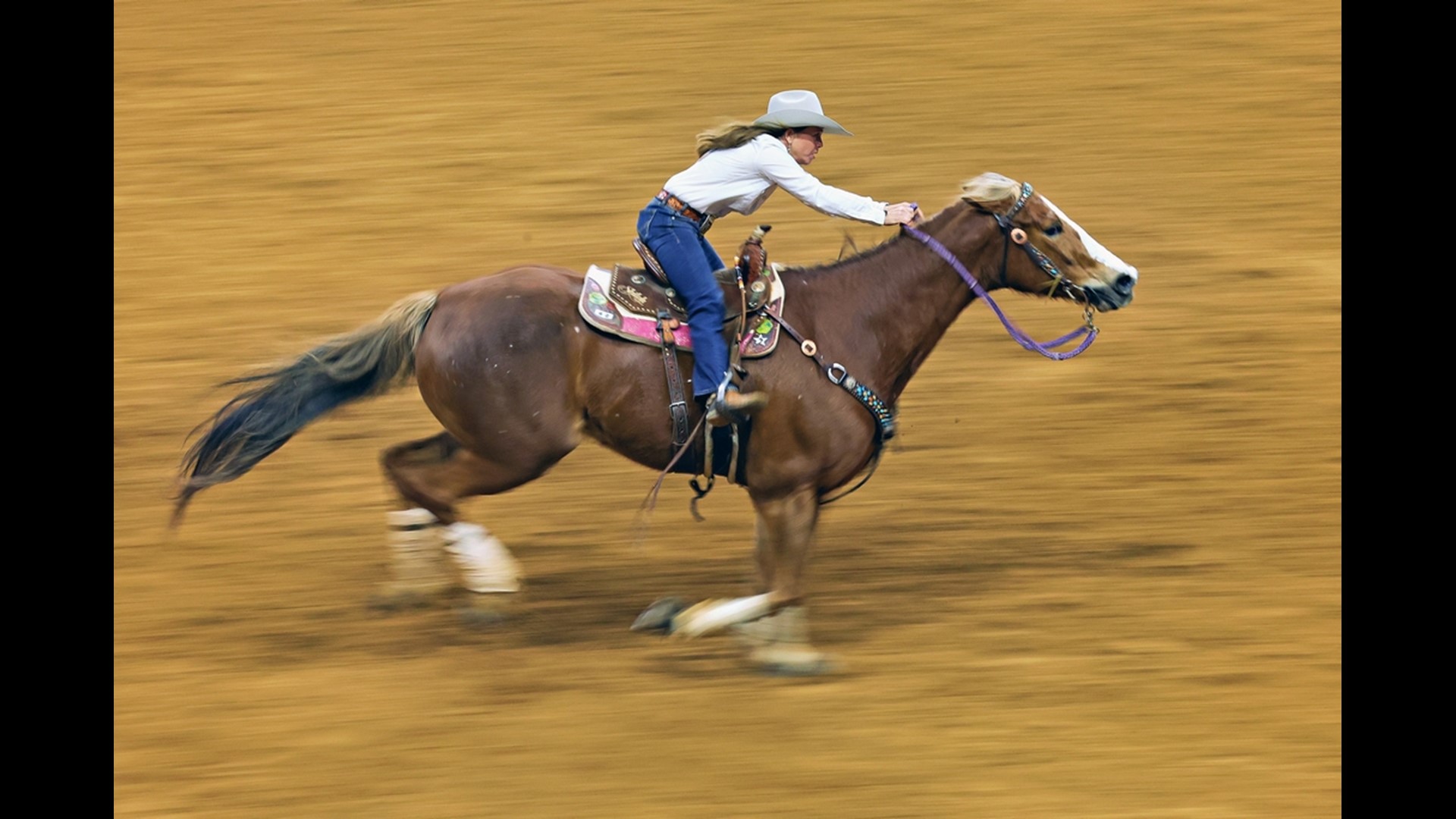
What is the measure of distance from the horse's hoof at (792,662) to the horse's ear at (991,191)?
229 centimetres

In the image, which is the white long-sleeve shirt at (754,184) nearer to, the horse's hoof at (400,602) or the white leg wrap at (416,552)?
the white leg wrap at (416,552)

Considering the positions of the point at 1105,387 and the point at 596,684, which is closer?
the point at 596,684

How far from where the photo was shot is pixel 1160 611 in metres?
8.02

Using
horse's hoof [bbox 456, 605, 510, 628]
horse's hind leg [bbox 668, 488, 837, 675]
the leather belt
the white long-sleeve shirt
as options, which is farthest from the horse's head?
horse's hoof [bbox 456, 605, 510, 628]

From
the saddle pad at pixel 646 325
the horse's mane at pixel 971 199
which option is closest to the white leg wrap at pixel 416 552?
the saddle pad at pixel 646 325

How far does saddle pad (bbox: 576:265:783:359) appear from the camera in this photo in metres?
7.25

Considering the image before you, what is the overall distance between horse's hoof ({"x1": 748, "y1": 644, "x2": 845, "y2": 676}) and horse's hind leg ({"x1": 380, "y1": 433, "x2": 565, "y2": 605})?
4.32ft

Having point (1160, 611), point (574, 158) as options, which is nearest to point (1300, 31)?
point (574, 158)

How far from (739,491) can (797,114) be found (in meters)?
3.17

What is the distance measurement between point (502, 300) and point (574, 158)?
19.0 feet

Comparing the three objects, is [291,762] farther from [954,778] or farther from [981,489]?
[981,489]

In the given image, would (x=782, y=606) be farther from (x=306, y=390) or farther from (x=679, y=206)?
(x=306, y=390)

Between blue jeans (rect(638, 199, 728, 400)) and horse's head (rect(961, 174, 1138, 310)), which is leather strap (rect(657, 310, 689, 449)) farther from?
horse's head (rect(961, 174, 1138, 310))

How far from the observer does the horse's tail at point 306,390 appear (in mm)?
7559
